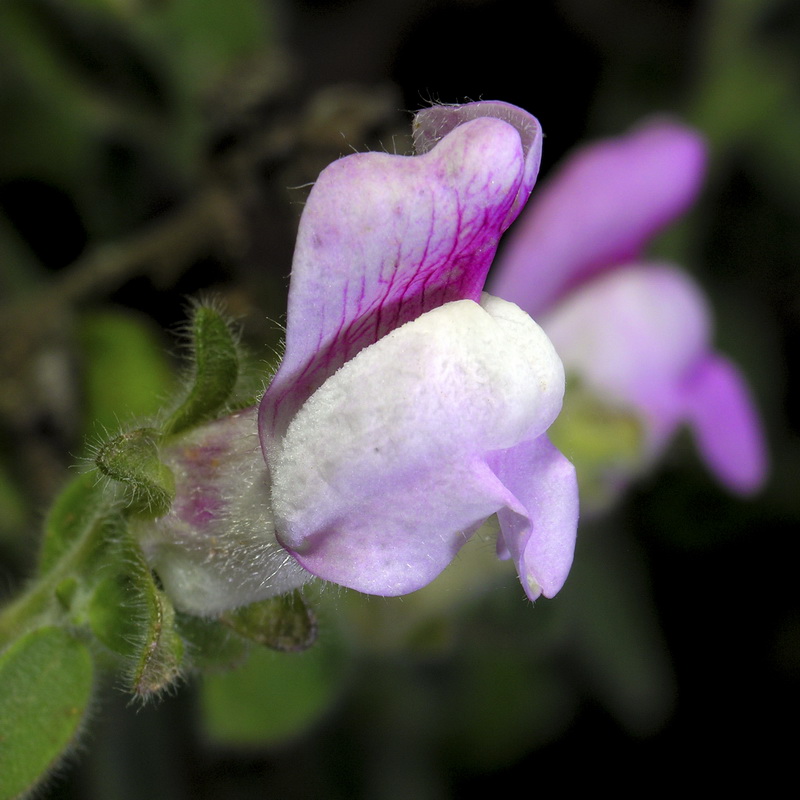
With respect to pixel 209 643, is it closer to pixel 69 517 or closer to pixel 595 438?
pixel 69 517

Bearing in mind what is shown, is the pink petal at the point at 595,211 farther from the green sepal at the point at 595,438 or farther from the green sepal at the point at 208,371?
the green sepal at the point at 208,371

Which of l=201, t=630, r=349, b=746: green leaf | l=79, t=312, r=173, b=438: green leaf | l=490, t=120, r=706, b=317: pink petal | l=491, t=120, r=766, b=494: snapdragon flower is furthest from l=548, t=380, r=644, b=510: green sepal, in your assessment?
l=79, t=312, r=173, b=438: green leaf

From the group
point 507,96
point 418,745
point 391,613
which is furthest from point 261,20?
point 418,745

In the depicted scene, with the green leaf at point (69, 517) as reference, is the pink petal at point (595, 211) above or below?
below

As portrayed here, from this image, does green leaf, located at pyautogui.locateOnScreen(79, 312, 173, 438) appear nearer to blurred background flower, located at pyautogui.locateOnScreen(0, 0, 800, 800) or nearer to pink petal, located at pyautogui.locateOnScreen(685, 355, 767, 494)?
blurred background flower, located at pyautogui.locateOnScreen(0, 0, 800, 800)

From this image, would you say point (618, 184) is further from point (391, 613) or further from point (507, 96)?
point (507, 96)

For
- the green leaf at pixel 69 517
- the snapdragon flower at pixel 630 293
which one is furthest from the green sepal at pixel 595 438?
the green leaf at pixel 69 517
